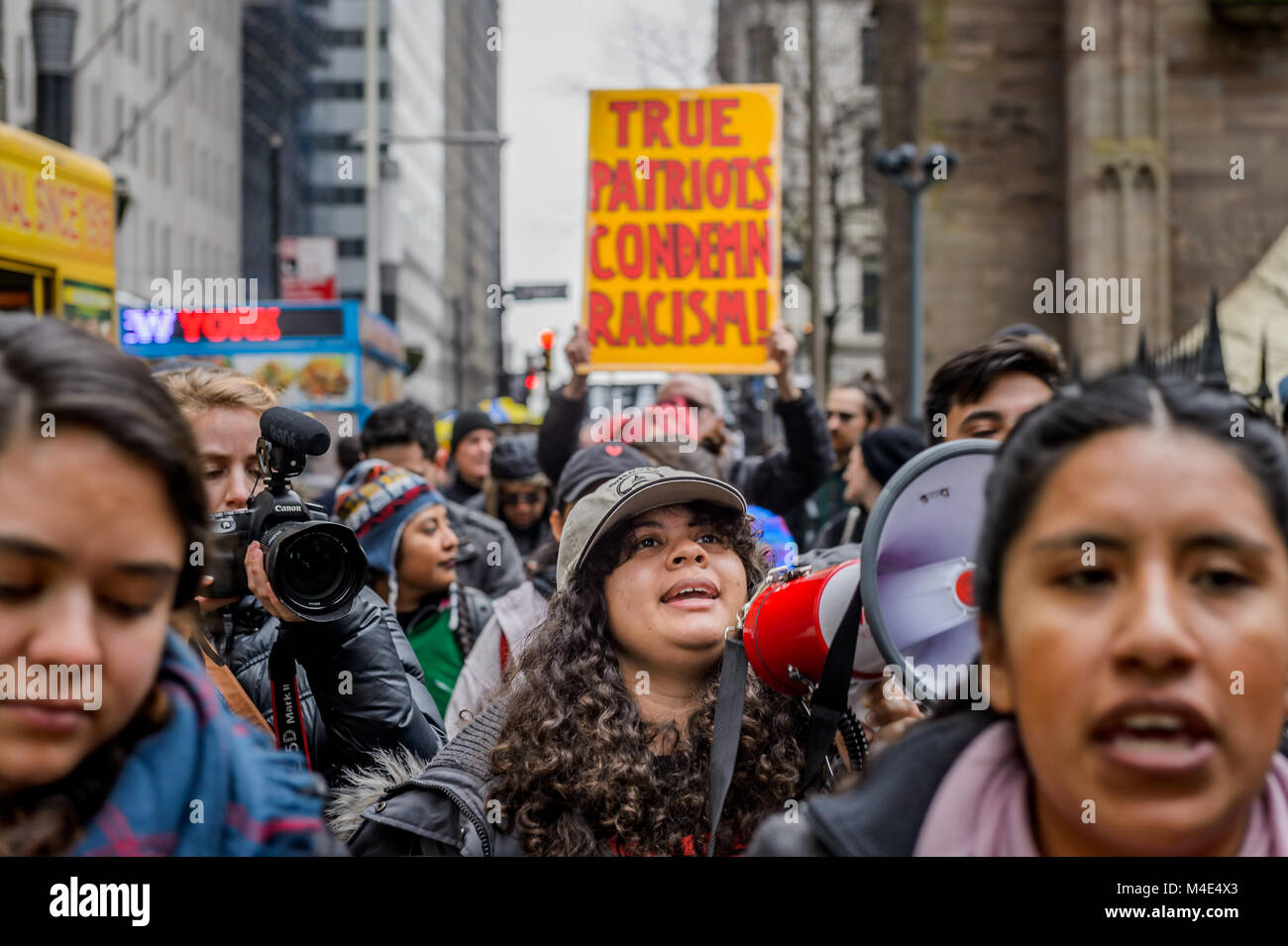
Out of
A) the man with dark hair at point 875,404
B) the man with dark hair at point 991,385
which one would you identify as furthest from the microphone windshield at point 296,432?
the man with dark hair at point 875,404

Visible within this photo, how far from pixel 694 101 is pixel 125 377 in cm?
623

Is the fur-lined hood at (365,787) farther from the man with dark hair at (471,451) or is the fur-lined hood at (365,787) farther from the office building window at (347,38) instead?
the office building window at (347,38)

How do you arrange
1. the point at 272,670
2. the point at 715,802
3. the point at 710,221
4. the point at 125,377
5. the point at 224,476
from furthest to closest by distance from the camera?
1. the point at 710,221
2. the point at 224,476
3. the point at 272,670
4. the point at 715,802
5. the point at 125,377

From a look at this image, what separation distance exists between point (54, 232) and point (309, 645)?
18.1 ft

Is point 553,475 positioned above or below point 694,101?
below

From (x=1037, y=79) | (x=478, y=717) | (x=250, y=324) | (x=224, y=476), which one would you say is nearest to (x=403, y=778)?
(x=478, y=717)

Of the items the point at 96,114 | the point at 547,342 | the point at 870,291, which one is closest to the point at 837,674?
the point at 547,342

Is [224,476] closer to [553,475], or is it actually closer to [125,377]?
[125,377]

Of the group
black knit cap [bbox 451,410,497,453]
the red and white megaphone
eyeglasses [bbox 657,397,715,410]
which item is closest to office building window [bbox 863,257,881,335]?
black knit cap [bbox 451,410,497,453]

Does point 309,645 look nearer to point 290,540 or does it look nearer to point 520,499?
point 290,540

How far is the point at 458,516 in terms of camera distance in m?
6.27

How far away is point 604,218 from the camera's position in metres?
7.32
